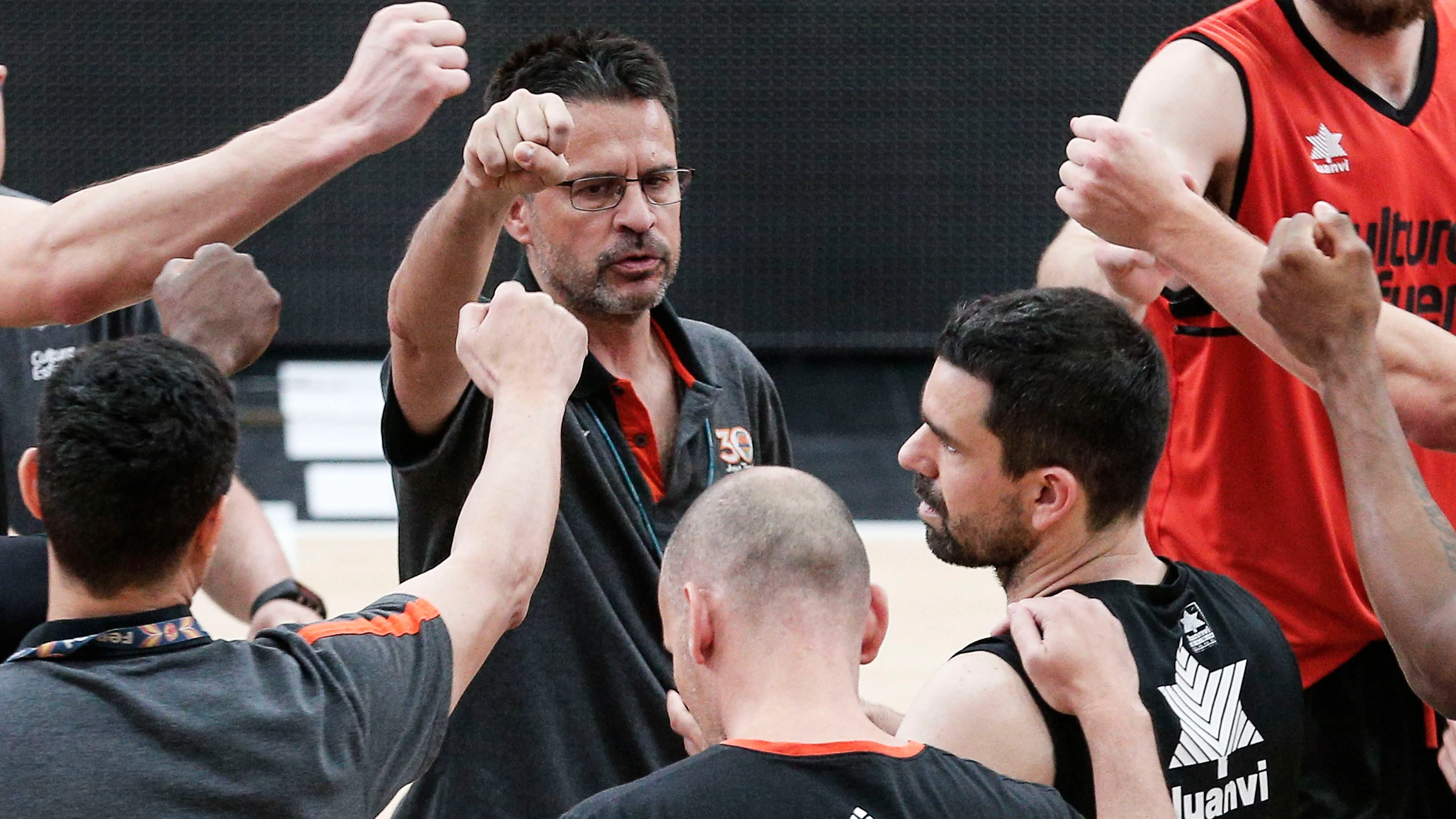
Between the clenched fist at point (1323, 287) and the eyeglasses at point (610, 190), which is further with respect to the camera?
the eyeglasses at point (610, 190)

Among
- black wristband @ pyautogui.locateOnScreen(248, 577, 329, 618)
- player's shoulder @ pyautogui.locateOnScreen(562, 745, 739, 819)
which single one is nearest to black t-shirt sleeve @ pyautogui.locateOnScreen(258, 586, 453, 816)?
player's shoulder @ pyautogui.locateOnScreen(562, 745, 739, 819)

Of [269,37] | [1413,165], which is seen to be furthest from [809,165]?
[1413,165]

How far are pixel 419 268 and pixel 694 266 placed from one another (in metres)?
6.14

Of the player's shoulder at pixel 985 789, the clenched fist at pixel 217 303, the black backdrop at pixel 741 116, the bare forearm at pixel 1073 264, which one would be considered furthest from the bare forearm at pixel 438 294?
the black backdrop at pixel 741 116

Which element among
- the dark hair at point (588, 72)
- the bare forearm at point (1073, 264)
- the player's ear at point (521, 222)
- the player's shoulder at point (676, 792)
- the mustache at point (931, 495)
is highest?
the dark hair at point (588, 72)

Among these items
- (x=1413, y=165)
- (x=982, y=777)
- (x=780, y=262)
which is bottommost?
(x=780, y=262)

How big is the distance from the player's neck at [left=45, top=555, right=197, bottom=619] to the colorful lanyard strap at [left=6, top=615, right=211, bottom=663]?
0.08 ft

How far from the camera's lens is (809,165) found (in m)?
8.27

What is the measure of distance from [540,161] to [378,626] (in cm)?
63

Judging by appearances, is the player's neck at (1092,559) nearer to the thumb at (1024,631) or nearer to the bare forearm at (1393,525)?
the thumb at (1024,631)

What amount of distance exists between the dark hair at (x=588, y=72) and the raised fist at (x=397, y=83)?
1.48ft

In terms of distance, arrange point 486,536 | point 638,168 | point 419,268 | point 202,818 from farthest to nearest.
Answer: point 638,168 → point 419,268 → point 486,536 → point 202,818

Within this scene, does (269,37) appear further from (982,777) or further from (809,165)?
(982,777)

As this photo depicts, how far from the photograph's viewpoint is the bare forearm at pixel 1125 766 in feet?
5.76
